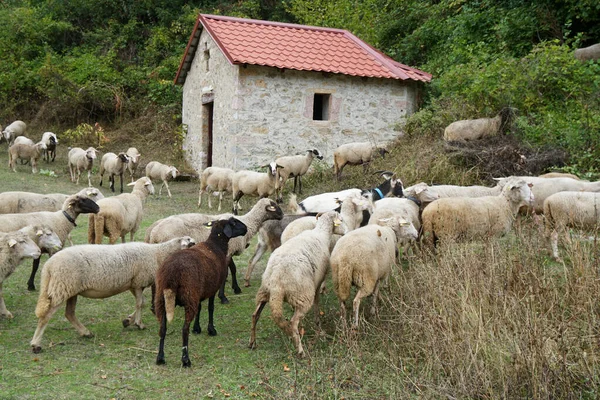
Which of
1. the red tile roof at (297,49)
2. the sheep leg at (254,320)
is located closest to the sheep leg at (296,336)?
the sheep leg at (254,320)

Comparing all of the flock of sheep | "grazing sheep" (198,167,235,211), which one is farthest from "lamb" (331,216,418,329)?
"grazing sheep" (198,167,235,211)

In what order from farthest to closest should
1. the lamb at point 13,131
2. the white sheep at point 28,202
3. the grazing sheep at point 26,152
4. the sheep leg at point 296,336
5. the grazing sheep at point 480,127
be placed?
the lamb at point 13,131 < the grazing sheep at point 26,152 < the grazing sheep at point 480,127 < the white sheep at point 28,202 < the sheep leg at point 296,336

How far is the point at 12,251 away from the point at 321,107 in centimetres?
1263

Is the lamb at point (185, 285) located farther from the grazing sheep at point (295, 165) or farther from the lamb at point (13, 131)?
the lamb at point (13, 131)

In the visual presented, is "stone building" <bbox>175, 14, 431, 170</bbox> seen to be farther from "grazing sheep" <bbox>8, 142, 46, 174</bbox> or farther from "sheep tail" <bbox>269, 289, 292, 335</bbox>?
"sheep tail" <bbox>269, 289, 292, 335</bbox>

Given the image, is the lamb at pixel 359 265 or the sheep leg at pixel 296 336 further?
the lamb at pixel 359 265

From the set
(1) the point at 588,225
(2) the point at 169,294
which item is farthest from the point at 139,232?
(1) the point at 588,225

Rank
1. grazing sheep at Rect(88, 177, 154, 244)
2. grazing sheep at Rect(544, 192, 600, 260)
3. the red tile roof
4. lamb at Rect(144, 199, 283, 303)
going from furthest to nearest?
the red tile roof → grazing sheep at Rect(88, 177, 154, 244) → grazing sheep at Rect(544, 192, 600, 260) → lamb at Rect(144, 199, 283, 303)

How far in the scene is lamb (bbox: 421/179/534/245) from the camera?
7910 mm

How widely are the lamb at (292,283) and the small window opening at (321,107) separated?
37.2 ft

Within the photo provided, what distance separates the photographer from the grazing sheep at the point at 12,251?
20.5ft

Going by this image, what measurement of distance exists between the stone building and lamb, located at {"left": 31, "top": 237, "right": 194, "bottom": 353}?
9.91m

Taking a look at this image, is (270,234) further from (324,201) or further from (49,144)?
(49,144)

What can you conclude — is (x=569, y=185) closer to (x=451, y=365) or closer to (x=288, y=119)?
(x=451, y=365)
